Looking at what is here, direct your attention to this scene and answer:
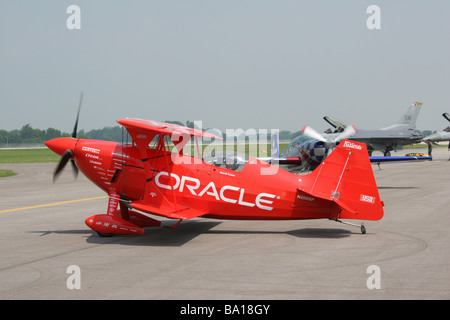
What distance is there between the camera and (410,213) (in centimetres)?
1498

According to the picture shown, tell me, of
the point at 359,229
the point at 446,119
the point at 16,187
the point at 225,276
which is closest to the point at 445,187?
the point at 359,229

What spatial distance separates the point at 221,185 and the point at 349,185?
116 inches

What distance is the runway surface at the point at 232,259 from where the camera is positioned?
6973mm

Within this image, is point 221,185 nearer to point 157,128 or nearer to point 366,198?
point 157,128

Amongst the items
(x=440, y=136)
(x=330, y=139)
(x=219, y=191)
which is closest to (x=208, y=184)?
(x=219, y=191)

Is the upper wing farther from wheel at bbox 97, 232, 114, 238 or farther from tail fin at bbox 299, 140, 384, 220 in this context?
tail fin at bbox 299, 140, 384, 220

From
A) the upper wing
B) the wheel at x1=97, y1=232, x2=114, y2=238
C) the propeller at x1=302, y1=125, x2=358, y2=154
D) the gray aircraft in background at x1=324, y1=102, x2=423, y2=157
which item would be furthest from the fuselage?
the gray aircraft in background at x1=324, y1=102, x2=423, y2=157

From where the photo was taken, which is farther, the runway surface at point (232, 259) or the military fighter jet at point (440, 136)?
the military fighter jet at point (440, 136)

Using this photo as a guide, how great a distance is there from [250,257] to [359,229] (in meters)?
4.20

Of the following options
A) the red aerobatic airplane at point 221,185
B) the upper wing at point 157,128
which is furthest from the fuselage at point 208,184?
the upper wing at point 157,128

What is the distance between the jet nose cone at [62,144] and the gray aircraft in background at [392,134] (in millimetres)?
41060

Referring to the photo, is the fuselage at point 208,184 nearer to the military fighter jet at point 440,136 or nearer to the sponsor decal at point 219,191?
the sponsor decal at point 219,191

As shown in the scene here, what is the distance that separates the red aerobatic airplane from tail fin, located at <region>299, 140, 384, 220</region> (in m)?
0.02

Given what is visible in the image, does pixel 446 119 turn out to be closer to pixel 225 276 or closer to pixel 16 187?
pixel 16 187
